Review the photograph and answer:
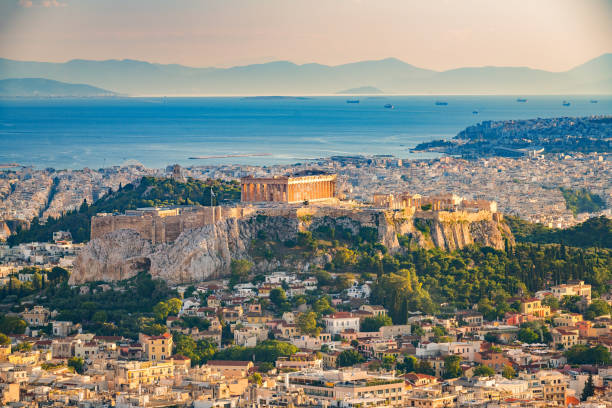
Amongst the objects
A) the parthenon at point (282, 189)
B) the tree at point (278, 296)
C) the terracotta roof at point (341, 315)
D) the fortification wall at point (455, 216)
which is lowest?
the terracotta roof at point (341, 315)

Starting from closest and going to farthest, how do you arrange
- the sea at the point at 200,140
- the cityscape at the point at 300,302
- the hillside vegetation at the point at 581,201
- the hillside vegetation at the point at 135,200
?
the cityscape at the point at 300,302 → the hillside vegetation at the point at 135,200 → the hillside vegetation at the point at 581,201 → the sea at the point at 200,140

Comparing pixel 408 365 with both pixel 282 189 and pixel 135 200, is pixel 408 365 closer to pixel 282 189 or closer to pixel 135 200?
pixel 282 189

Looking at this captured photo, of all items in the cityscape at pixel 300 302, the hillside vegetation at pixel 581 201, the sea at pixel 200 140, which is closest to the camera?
the cityscape at pixel 300 302

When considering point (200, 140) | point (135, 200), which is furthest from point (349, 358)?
point (200, 140)

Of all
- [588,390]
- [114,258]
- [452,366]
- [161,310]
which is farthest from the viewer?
[114,258]

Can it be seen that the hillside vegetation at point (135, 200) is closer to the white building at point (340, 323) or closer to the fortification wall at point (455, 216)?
the fortification wall at point (455, 216)

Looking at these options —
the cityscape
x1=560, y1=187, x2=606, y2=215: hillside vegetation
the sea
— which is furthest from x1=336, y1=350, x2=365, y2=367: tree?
the sea

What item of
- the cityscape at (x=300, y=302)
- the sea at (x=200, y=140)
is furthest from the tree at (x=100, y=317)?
the sea at (x=200, y=140)

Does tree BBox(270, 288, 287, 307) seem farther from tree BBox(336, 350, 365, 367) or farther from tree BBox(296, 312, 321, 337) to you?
tree BBox(336, 350, 365, 367)
